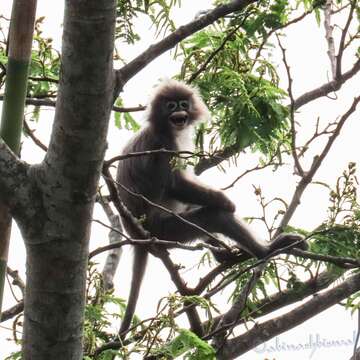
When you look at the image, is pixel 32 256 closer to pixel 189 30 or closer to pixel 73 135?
pixel 73 135

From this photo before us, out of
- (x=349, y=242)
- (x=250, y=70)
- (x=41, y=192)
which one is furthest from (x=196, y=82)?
(x=41, y=192)

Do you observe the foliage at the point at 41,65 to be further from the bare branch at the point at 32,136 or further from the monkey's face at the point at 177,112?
the monkey's face at the point at 177,112

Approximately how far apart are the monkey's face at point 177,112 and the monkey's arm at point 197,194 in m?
0.42

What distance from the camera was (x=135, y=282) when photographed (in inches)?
205

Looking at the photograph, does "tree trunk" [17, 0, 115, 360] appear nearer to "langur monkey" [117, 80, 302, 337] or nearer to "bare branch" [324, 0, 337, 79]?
"langur monkey" [117, 80, 302, 337]

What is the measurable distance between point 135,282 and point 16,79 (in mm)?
3020

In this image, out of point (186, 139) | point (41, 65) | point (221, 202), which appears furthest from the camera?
point (186, 139)

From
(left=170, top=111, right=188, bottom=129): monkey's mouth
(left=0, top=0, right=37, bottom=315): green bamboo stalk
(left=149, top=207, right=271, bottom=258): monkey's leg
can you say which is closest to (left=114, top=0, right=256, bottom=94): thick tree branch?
(left=0, top=0, right=37, bottom=315): green bamboo stalk

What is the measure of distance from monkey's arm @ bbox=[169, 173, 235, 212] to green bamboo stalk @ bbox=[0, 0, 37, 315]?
335 cm

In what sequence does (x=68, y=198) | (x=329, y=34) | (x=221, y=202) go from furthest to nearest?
(x=221, y=202)
(x=329, y=34)
(x=68, y=198)

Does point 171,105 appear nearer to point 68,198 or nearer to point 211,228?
point 211,228

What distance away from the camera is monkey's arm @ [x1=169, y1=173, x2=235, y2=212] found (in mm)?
5624

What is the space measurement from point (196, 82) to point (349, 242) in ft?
4.23

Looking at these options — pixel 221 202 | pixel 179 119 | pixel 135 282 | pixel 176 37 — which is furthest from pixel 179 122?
pixel 176 37
